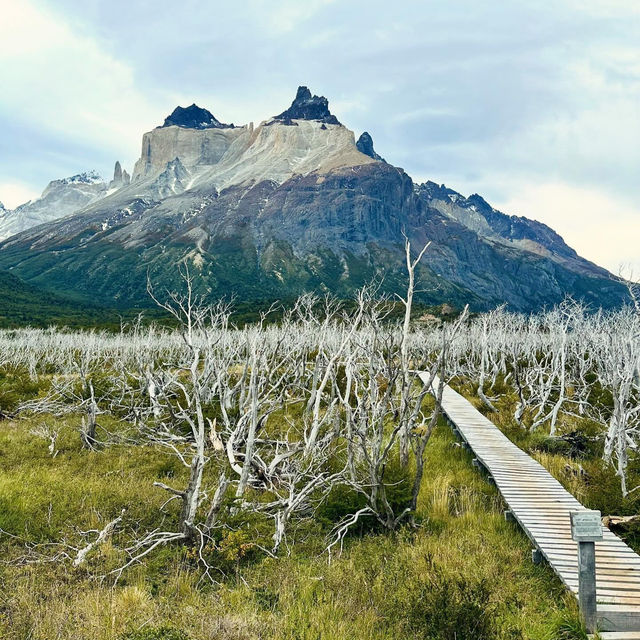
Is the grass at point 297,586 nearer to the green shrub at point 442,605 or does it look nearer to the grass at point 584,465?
the green shrub at point 442,605

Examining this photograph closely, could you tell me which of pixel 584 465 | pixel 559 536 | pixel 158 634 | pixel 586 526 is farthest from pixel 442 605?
pixel 584 465

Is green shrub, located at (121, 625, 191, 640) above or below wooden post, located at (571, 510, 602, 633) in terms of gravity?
below

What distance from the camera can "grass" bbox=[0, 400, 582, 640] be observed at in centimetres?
457

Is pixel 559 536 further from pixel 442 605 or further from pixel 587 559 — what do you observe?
pixel 442 605

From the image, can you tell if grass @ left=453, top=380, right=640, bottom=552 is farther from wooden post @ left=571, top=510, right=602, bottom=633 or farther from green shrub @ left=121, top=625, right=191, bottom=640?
green shrub @ left=121, top=625, right=191, bottom=640

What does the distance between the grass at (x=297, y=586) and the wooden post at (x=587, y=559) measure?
165mm

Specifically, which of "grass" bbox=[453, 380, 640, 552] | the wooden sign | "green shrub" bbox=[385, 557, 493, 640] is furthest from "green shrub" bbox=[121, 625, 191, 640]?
"grass" bbox=[453, 380, 640, 552]

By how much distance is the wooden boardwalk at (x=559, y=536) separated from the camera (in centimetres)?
477

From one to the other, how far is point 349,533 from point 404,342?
3.21 meters

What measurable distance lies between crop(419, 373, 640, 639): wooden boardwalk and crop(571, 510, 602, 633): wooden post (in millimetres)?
237

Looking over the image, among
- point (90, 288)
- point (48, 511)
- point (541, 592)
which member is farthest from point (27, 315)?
point (541, 592)

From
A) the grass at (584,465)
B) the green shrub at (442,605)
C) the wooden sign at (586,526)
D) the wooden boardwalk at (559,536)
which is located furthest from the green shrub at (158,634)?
the grass at (584,465)

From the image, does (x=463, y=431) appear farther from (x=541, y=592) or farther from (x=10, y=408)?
(x=10, y=408)

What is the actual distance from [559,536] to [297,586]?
371 cm
